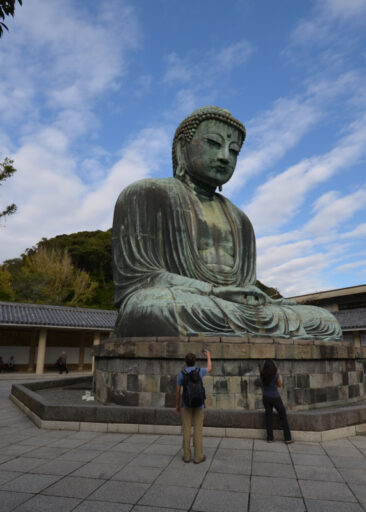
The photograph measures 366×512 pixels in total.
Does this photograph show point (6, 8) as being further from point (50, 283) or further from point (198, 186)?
point (50, 283)

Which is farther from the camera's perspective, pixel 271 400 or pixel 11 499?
pixel 271 400

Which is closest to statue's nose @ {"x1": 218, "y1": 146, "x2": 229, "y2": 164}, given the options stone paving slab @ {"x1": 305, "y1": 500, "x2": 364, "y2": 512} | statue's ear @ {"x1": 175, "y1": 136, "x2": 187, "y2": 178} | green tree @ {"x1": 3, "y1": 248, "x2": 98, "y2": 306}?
statue's ear @ {"x1": 175, "y1": 136, "x2": 187, "y2": 178}

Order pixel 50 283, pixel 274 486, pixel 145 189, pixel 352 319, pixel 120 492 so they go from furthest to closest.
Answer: pixel 50 283 < pixel 352 319 < pixel 145 189 < pixel 274 486 < pixel 120 492

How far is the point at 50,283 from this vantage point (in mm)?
25547

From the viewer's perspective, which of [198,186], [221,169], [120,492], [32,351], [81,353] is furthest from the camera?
[81,353]

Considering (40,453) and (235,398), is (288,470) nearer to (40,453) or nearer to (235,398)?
(235,398)

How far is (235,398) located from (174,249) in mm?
2943

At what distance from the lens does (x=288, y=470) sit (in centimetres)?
338

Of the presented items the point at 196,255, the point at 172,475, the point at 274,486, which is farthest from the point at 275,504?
the point at 196,255

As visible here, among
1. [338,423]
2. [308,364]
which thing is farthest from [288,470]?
[308,364]

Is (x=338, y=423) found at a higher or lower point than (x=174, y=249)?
lower

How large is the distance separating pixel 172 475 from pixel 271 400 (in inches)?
62.8

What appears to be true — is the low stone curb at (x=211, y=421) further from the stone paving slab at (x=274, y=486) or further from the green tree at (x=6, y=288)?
the green tree at (x=6, y=288)

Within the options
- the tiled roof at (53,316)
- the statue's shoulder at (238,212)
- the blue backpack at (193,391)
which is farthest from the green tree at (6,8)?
the tiled roof at (53,316)
